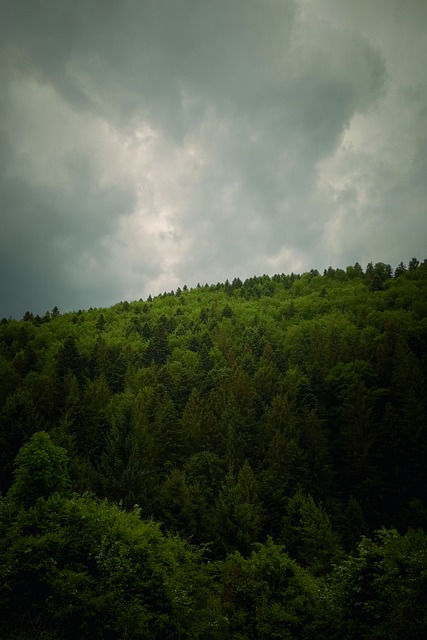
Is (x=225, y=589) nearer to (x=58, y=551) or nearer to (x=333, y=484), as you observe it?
(x=58, y=551)

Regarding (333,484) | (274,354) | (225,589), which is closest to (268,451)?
(333,484)

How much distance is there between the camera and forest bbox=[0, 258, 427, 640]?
54.5 feet

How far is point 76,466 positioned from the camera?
37.8 meters

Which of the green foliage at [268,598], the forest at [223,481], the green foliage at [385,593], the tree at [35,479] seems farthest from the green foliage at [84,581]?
the green foliage at [385,593]

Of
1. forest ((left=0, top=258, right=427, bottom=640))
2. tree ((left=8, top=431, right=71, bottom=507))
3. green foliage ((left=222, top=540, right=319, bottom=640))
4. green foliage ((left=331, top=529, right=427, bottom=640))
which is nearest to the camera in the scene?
green foliage ((left=331, top=529, right=427, bottom=640))

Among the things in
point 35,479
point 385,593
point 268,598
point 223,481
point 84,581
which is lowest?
point 268,598

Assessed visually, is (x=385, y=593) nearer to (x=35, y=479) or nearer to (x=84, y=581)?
(x=84, y=581)

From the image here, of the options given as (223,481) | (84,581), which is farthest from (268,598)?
(223,481)

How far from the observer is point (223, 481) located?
148 feet

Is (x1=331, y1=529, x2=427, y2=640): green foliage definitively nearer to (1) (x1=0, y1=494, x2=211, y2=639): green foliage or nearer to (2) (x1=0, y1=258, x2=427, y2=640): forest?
(2) (x1=0, y1=258, x2=427, y2=640): forest

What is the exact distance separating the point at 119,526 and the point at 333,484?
3543 cm

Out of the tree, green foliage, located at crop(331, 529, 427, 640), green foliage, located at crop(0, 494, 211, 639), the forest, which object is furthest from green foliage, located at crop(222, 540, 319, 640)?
the tree

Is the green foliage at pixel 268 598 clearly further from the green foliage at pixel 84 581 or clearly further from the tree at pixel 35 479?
the tree at pixel 35 479

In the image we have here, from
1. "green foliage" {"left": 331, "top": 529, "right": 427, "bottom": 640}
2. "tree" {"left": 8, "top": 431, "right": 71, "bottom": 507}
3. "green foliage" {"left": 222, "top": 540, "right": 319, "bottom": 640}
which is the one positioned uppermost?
"tree" {"left": 8, "top": 431, "right": 71, "bottom": 507}
